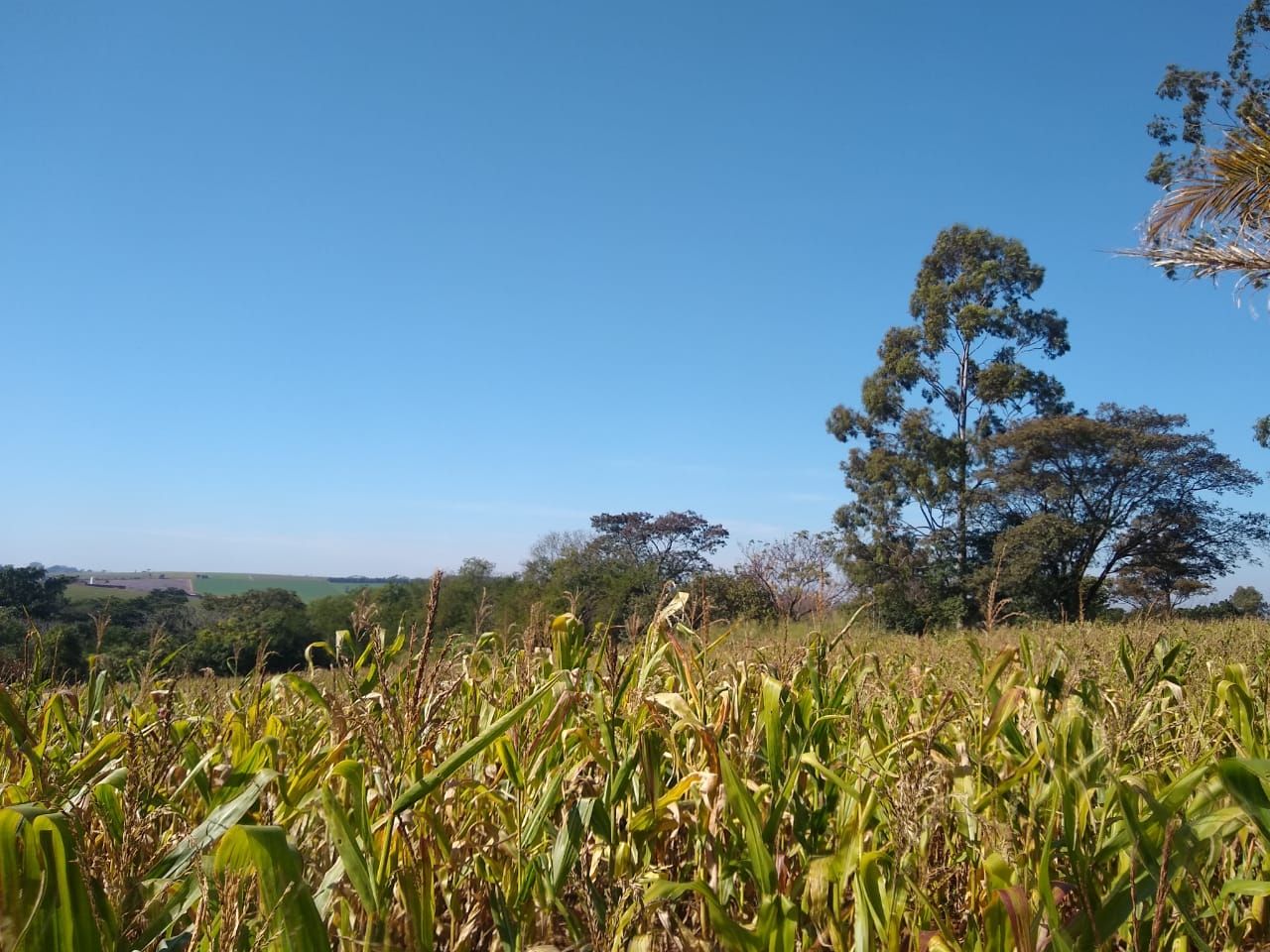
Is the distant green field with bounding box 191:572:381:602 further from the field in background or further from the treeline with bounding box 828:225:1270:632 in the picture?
the treeline with bounding box 828:225:1270:632

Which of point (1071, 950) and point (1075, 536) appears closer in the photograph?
point (1071, 950)

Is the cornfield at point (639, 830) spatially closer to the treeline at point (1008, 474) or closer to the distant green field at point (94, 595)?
the distant green field at point (94, 595)

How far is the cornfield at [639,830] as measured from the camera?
0.96 metres

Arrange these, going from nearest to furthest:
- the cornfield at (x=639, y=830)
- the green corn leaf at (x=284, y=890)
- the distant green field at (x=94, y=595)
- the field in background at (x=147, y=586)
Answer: the green corn leaf at (x=284, y=890) → the cornfield at (x=639, y=830) → the distant green field at (x=94, y=595) → the field in background at (x=147, y=586)

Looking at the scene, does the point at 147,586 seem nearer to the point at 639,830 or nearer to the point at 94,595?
the point at 94,595

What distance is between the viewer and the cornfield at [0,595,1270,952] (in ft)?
3.15

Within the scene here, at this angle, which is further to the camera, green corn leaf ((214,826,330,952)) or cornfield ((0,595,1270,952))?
cornfield ((0,595,1270,952))

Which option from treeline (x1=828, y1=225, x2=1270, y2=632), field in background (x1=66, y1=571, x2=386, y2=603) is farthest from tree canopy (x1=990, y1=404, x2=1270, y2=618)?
field in background (x1=66, y1=571, x2=386, y2=603)

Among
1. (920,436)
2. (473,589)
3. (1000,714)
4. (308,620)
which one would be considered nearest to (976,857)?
(1000,714)

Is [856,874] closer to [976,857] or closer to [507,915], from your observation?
[976,857]

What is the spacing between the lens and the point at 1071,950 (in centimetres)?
93

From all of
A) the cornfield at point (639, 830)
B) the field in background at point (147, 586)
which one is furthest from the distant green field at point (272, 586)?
the cornfield at point (639, 830)

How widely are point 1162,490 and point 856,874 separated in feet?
77.8

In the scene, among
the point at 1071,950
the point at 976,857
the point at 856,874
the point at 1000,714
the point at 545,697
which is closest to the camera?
the point at 1071,950
